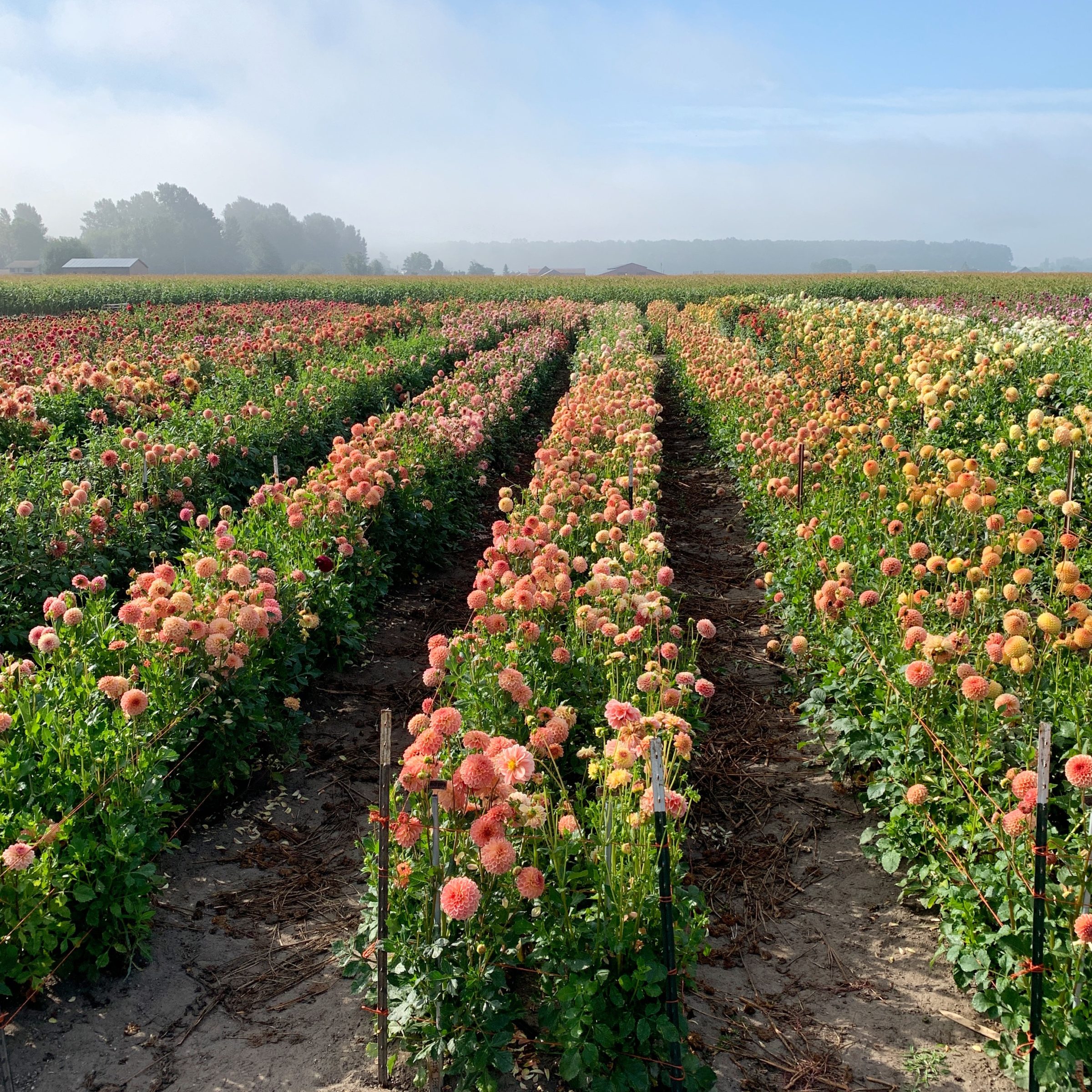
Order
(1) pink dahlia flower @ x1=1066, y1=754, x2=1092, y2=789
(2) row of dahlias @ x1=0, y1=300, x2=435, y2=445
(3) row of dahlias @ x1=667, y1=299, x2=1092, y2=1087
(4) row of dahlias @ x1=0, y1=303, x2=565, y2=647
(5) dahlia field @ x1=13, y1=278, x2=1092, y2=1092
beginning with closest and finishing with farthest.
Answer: (1) pink dahlia flower @ x1=1066, y1=754, x2=1092, y2=789 < (5) dahlia field @ x1=13, y1=278, x2=1092, y2=1092 < (3) row of dahlias @ x1=667, y1=299, x2=1092, y2=1087 < (4) row of dahlias @ x1=0, y1=303, x2=565, y2=647 < (2) row of dahlias @ x1=0, y1=300, x2=435, y2=445

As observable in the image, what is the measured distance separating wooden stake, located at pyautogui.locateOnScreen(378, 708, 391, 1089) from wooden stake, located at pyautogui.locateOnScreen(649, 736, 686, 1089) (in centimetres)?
74

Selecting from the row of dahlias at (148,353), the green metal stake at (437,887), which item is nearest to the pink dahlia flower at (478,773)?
the green metal stake at (437,887)

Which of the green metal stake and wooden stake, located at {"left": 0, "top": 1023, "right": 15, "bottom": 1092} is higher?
the green metal stake

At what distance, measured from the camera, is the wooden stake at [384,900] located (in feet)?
8.04

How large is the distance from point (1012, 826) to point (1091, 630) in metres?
1.08

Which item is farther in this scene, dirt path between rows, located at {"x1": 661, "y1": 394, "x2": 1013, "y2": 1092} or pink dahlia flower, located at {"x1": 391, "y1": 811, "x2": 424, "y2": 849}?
dirt path between rows, located at {"x1": 661, "y1": 394, "x2": 1013, "y2": 1092}

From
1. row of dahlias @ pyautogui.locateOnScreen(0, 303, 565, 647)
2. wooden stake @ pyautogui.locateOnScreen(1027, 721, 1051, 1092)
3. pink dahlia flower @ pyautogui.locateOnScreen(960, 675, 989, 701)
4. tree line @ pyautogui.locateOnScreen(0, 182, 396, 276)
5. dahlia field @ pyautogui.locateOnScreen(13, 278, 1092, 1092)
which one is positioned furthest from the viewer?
tree line @ pyautogui.locateOnScreen(0, 182, 396, 276)

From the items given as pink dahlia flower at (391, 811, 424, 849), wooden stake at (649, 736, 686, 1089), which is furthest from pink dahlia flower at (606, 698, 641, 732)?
pink dahlia flower at (391, 811, 424, 849)

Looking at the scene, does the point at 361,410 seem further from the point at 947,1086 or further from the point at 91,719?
the point at 947,1086

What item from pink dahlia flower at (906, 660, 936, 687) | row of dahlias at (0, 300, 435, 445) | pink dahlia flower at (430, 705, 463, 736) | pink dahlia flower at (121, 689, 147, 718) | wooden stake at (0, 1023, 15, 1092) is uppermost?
row of dahlias at (0, 300, 435, 445)

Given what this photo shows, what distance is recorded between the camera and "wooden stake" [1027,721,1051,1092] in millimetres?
2258

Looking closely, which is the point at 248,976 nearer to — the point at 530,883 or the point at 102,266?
the point at 530,883

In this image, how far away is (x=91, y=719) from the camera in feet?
10.9

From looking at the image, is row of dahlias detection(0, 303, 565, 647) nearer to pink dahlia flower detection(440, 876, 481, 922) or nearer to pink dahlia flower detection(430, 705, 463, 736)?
pink dahlia flower detection(430, 705, 463, 736)
